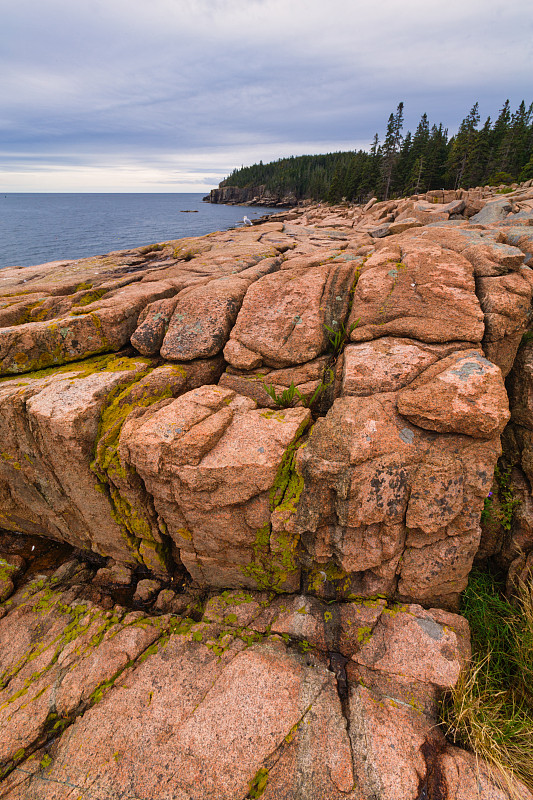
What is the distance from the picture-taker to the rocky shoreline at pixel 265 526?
4609 millimetres

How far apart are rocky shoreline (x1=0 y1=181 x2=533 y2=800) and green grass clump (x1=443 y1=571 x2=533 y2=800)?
205 millimetres

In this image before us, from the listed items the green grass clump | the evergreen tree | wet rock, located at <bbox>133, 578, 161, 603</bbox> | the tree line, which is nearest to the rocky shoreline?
wet rock, located at <bbox>133, 578, 161, 603</bbox>

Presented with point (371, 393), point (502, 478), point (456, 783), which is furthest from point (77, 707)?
point (502, 478)

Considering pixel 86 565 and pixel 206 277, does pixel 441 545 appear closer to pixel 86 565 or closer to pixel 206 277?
pixel 86 565

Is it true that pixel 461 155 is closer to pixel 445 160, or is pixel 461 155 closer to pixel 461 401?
pixel 445 160

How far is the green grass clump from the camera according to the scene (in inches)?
177

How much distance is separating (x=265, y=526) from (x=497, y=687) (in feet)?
14.5

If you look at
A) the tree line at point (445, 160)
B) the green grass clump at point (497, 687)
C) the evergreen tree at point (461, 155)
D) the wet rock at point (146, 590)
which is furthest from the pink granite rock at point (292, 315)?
the evergreen tree at point (461, 155)

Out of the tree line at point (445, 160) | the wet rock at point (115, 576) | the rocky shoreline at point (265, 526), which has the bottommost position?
the wet rock at point (115, 576)

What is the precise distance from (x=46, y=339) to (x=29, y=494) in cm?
356

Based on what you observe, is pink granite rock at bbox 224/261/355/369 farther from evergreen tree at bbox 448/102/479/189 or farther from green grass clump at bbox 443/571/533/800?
evergreen tree at bbox 448/102/479/189

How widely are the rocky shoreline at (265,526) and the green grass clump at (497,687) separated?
0.20 metres

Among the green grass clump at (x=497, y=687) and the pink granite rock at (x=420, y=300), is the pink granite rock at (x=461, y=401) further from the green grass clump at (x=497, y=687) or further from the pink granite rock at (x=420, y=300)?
the green grass clump at (x=497, y=687)

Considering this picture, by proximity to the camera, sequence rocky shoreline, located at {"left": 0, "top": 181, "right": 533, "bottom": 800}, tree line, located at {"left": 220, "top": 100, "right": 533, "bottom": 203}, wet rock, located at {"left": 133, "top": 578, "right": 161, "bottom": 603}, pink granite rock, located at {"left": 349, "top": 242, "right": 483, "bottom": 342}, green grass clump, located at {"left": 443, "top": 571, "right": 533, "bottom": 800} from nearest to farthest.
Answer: green grass clump, located at {"left": 443, "top": 571, "right": 533, "bottom": 800}, rocky shoreline, located at {"left": 0, "top": 181, "right": 533, "bottom": 800}, pink granite rock, located at {"left": 349, "top": 242, "right": 483, "bottom": 342}, wet rock, located at {"left": 133, "top": 578, "right": 161, "bottom": 603}, tree line, located at {"left": 220, "top": 100, "right": 533, "bottom": 203}
